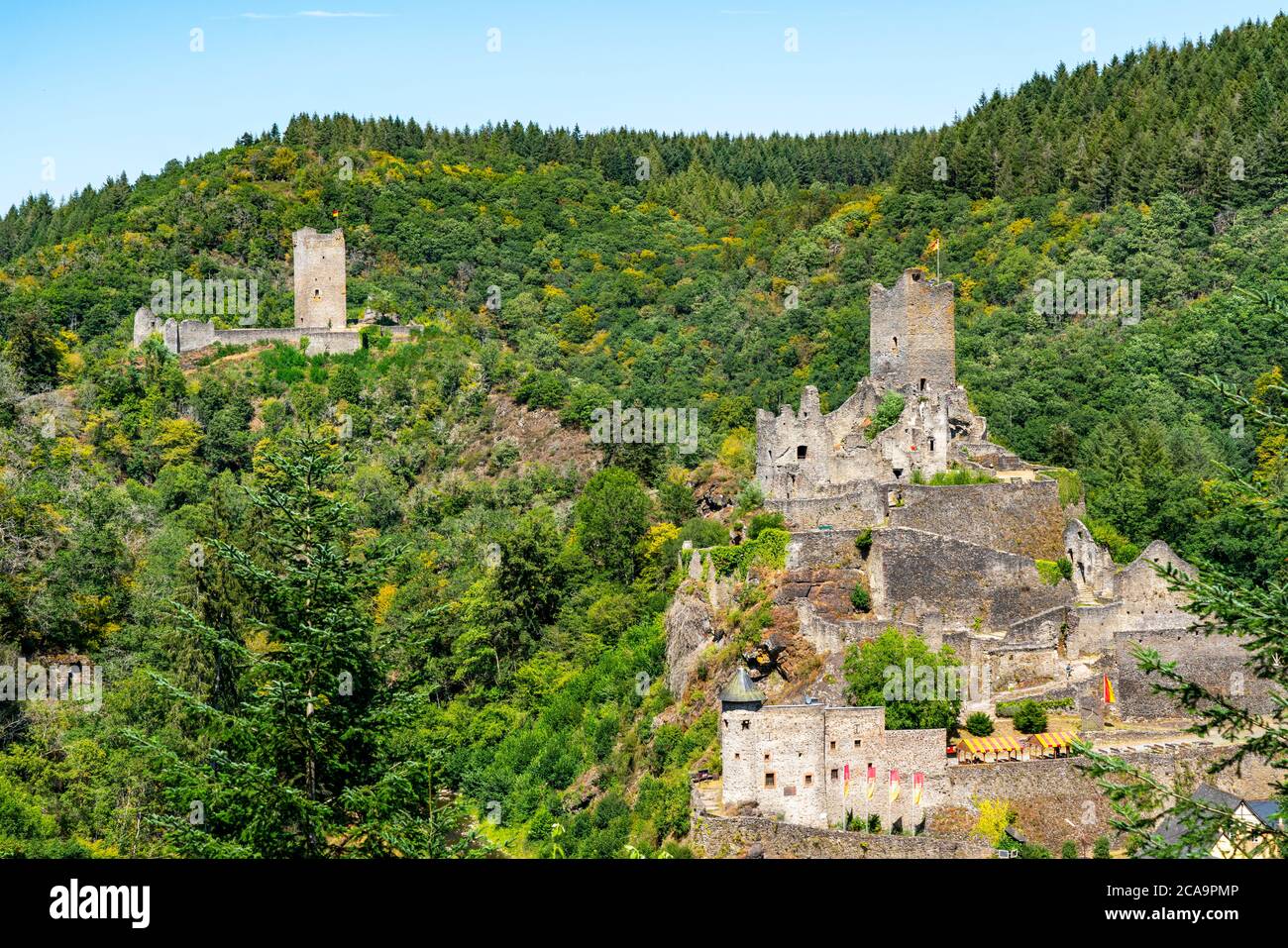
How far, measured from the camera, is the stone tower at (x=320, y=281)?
84375 millimetres

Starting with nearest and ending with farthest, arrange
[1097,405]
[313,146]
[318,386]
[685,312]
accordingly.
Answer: [1097,405], [318,386], [685,312], [313,146]

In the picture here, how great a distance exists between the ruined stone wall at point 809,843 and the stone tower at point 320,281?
59.3 metres

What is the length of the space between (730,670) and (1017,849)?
918 cm

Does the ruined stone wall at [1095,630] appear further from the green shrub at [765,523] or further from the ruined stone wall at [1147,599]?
the green shrub at [765,523]

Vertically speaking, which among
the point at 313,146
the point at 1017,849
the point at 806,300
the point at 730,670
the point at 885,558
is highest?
the point at 313,146

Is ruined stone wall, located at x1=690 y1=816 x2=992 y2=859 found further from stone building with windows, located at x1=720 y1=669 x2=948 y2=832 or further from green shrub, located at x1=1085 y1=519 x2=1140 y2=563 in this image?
green shrub, located at x1=1085 y1=519 x2=1140 y2=563

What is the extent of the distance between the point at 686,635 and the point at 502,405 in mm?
38212

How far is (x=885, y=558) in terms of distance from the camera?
125 ft

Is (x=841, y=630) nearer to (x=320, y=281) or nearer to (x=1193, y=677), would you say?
(x=1193, y=677)

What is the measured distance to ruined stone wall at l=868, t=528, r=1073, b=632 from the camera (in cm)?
3738

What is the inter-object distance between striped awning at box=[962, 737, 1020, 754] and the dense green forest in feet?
21.6

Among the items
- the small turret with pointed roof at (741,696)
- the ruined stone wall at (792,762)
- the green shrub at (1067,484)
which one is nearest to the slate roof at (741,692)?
the small turret with pointed roof at (741,696)
